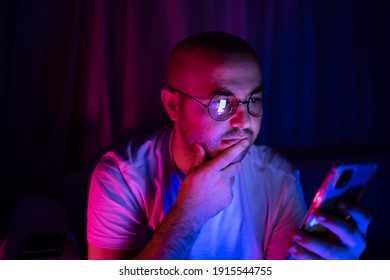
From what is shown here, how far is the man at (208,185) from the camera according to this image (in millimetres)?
1051

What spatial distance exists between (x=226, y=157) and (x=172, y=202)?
0.79 feet

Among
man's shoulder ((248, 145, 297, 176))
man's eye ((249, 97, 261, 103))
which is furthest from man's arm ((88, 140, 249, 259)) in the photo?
man's shoulder ((248, 145, 297, 176))

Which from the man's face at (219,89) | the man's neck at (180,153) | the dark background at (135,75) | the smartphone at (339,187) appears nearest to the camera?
the smartphone at (339,187)

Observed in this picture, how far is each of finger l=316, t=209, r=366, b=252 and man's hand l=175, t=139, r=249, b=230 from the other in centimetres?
25

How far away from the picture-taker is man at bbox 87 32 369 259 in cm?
105

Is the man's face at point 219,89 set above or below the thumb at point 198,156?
above

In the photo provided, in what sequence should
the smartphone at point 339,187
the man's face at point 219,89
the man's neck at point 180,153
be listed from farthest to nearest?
the man's neck at point 180,153 → the man's face at point 219,89 → the smartphone at point 339,187

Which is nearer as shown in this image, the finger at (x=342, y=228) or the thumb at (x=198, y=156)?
the finger at (x=342, y=228)

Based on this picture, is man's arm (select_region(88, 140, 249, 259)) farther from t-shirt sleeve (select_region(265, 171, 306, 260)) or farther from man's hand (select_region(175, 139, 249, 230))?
t-shirt sleeve (select_region(265, 171, 306, 260))

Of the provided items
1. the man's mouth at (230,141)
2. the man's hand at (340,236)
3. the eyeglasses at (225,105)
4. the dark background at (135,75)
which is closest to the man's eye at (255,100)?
the eyeglasses at (225,105)

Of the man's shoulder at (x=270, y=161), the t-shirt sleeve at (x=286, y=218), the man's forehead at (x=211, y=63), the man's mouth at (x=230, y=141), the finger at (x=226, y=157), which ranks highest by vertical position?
the man's forehead at (x=211, y=63)

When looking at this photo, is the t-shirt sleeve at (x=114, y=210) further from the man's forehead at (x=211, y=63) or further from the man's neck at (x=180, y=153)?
the man's forehead at (x=211, y=63)

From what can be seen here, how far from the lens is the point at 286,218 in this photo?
1.25m
